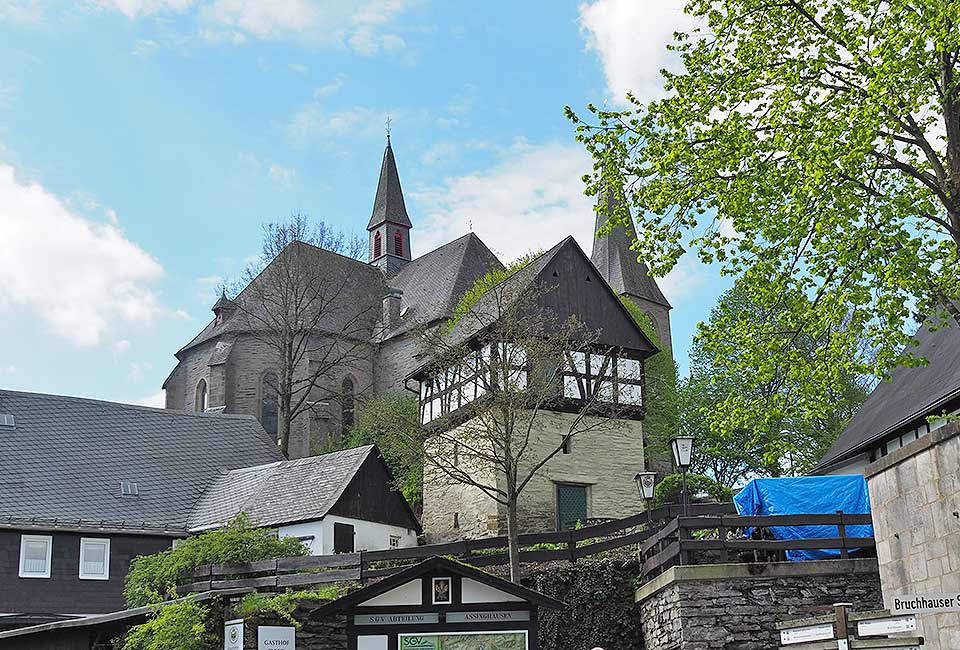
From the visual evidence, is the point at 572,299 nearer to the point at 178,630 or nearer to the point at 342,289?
the point at 178,630

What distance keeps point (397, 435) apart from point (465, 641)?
16.6 m

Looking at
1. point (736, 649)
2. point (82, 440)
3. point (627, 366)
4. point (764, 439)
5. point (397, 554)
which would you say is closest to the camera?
point (736, 649)

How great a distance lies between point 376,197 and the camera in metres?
70.8

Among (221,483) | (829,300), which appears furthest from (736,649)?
(221,483)

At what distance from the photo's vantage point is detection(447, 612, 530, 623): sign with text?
1485 cm

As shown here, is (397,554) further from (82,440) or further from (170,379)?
(170,379)

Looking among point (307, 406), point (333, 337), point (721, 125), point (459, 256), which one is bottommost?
point (721, 125)

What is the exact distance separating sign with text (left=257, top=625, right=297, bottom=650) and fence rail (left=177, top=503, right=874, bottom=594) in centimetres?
310

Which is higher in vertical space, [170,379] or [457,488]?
[170,379]

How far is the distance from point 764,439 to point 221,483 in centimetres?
2323

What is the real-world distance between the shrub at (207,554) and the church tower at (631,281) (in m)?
36.3

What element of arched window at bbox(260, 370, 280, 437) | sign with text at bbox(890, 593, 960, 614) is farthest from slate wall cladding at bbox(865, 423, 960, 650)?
arched window at bbox(260, 370, 280, 437)

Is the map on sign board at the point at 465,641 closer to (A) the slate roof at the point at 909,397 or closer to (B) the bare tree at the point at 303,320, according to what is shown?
(A) the slate roof at the point at 909,397

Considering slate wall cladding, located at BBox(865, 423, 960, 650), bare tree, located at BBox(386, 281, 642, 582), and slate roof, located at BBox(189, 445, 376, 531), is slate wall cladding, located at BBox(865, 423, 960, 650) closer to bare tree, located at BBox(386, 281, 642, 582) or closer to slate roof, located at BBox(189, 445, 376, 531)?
bare tree, located at BBox(386, 281, 642, 582)
